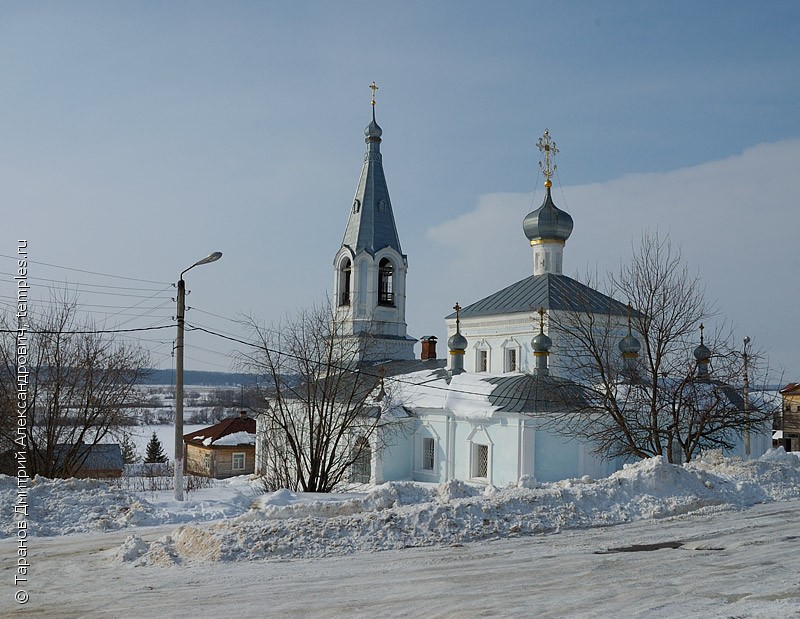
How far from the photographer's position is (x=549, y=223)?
1020 inches

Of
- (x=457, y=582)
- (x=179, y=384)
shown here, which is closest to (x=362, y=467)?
(x=179, y=384)

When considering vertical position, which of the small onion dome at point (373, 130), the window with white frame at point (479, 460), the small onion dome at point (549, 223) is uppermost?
the small onion dome at point (373, 130)

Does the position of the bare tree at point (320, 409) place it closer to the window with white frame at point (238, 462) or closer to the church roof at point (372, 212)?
the church roof at point (372, 212)

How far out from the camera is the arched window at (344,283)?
96.9 feet

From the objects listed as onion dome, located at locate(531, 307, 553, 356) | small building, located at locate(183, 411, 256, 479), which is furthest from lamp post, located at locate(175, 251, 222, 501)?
small building, located at locate(183, 411, 256, 479)

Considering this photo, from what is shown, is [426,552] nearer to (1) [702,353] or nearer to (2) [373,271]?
(1) [702,353]

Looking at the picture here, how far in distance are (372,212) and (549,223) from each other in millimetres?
7253

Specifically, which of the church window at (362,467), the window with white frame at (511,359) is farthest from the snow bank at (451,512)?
the window with white frame at (511,359)

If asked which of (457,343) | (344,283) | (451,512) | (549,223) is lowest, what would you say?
(451,512)

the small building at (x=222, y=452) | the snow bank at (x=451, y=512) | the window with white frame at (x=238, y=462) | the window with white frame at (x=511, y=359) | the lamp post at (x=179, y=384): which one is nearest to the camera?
the snow bank at (x=451, y=512)

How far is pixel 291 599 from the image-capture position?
6.63 m

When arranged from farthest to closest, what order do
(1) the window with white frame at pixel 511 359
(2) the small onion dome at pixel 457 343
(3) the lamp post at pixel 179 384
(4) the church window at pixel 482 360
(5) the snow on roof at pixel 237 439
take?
1. (5) the snow on roof at pixel 237 439
2. (4) the church window at pixel 482 360
3. (2) the small onion dome at pixel 457 343
4. (1) the window with white frame at pixel 511 359
5. (3) the lamp post at pixel 179 384

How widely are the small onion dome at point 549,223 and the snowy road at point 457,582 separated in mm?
17615

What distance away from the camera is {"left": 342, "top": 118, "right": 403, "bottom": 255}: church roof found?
95.8 ft
